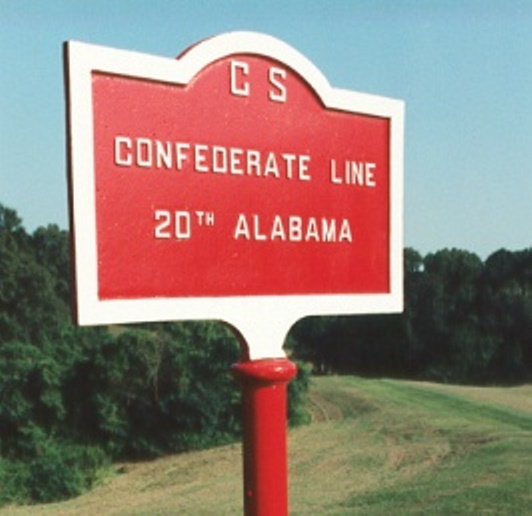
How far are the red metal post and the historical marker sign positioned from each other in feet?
0.35

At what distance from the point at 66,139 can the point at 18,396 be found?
111 ft

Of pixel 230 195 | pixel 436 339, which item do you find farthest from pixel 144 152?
pixel 436 339

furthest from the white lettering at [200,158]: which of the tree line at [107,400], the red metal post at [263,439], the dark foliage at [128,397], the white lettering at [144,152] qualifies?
the dark foliage at [128,397]

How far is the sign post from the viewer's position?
3396 mm

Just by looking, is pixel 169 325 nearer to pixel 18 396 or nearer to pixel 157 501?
pixel 18 396

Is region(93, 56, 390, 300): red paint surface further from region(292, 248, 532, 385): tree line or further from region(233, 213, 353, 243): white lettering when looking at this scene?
region(292, 248, 532, 385): tree line

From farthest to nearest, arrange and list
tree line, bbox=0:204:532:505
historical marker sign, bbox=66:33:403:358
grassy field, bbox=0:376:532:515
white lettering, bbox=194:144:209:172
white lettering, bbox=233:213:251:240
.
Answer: tree line, bbox=0:204:532:505, grassy field, bbox=0:376:532:515, white lettering, bbox=233:213:251:240, white lettering, bbox=194:144:209:172, historical marker sign, bbox=66:33:403:358

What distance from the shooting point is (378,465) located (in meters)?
26.1

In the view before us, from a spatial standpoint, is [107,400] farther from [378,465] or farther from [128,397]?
[378,465]

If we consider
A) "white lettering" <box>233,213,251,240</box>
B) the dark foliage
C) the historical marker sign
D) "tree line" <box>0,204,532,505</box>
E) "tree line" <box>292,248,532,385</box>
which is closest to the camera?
the historical marker sign

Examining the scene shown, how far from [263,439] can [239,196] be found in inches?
42.6

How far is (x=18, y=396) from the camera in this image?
35344 mm

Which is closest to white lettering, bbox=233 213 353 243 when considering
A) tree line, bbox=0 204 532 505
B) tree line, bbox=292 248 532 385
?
tree line, bbox=0 204 532 505

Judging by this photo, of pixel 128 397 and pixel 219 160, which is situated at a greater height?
pixel 219 160
